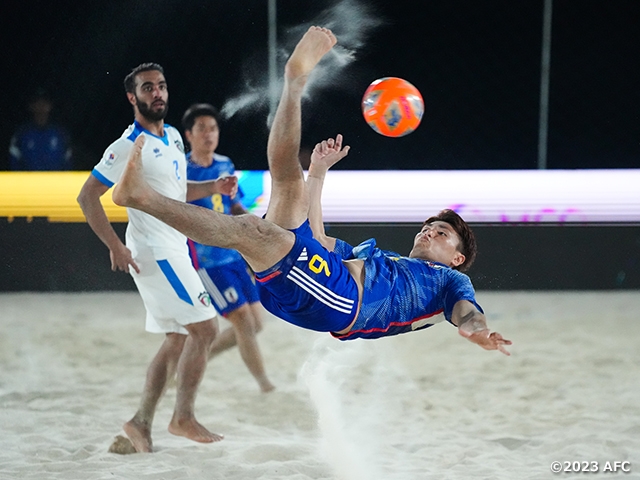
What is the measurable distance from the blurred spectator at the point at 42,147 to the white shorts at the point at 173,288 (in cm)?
396

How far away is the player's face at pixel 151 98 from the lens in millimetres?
3818

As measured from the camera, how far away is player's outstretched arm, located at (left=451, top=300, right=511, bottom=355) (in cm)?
251

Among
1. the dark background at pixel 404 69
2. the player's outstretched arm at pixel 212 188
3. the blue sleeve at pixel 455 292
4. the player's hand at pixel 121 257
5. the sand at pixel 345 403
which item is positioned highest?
the dark background at pixel 404 69

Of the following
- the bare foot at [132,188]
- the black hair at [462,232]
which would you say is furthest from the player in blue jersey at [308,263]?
the black hair at [462,232]

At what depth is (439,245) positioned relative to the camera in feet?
11.1

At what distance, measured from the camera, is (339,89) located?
6.46 metres

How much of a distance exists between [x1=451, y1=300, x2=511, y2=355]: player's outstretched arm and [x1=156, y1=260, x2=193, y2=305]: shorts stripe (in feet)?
4.62

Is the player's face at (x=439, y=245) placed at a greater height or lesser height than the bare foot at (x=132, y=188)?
lesser

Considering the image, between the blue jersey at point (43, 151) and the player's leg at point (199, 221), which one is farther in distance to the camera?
the blue jersey at point (43, 151)

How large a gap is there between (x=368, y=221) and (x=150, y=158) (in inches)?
101

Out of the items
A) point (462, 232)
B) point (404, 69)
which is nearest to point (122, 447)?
point (462, 232)

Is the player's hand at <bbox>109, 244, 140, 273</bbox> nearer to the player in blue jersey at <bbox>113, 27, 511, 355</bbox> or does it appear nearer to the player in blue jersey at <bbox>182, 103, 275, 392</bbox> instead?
the player in blue jersey at <bbox>182, 103, 275, 392</bbox>

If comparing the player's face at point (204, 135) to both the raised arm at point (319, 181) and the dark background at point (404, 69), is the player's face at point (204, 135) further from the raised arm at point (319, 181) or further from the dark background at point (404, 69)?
the dark background at point (404, 69)

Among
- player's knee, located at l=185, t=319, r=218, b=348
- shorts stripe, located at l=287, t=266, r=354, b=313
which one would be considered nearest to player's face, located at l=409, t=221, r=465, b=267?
shorts stripe, located at l=287, t=266, r=354, b=313
